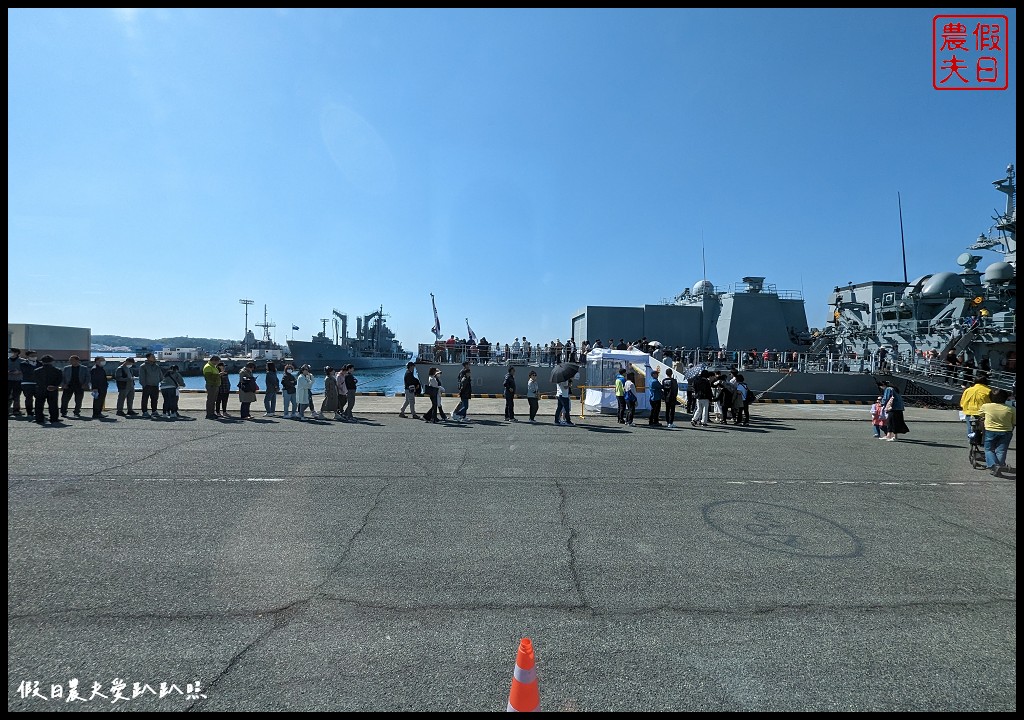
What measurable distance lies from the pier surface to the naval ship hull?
66811mm

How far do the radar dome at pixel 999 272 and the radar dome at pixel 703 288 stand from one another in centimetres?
1657

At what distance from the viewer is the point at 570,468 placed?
8766mm

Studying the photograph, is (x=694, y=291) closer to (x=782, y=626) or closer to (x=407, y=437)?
(x=407, y=437)

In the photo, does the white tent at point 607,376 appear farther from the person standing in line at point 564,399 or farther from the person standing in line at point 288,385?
the person standing in line at point 288,385

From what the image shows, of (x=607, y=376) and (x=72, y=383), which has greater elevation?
(x=607, y=376)

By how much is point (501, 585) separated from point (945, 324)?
104 feet

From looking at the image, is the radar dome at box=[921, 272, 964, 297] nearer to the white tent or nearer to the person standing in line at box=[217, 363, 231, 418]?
the white tent

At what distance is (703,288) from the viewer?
40.1 metres

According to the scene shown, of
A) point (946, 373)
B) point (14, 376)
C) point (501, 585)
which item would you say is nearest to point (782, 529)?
point (501, 585)

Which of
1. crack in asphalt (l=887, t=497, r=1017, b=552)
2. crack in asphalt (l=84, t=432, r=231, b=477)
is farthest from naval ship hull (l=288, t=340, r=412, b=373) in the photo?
crack in asphalt (l=887, t=497, r=1017, b=552)

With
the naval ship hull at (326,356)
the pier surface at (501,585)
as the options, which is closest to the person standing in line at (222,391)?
the pier surface at (501,585)

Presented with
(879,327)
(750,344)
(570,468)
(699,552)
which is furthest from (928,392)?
(699,552)

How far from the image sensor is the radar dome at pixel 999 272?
24578 mm

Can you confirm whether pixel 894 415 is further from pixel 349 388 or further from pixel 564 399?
pixel 349 388
